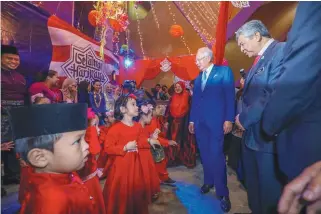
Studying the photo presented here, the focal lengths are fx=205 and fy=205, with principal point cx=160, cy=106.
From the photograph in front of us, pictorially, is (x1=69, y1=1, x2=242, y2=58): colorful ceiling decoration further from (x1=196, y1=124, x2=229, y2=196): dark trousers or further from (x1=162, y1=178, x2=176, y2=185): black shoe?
(x1=162, y1=178, x2=176, y2=185): black shoe

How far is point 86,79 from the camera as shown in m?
0.84

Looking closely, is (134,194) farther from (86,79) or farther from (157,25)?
(157,25)

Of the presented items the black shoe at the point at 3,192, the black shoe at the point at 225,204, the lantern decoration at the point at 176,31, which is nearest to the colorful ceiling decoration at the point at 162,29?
the lantern decoration at the point at 176,31

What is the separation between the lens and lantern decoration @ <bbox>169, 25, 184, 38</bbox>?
3.21ft

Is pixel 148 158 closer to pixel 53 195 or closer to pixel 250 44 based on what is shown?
pixel 53 195

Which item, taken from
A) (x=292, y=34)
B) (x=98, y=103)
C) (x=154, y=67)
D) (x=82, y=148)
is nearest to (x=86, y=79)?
(x=98, y=103)

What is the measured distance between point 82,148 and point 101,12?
40.6 inches

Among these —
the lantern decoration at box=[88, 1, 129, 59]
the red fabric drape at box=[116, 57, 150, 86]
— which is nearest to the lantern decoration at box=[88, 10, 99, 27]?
the lantern decoration at box=[88, 1, 129, 59]

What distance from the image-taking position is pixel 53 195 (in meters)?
0.49

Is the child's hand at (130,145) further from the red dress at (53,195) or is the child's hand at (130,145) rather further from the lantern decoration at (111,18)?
the lantern decoration at (111,18)

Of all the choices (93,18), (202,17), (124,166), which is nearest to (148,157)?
(124,166)

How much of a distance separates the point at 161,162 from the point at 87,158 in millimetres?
352

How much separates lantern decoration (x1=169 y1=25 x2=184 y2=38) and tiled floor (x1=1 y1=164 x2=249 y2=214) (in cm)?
60

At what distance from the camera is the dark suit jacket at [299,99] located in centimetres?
48
